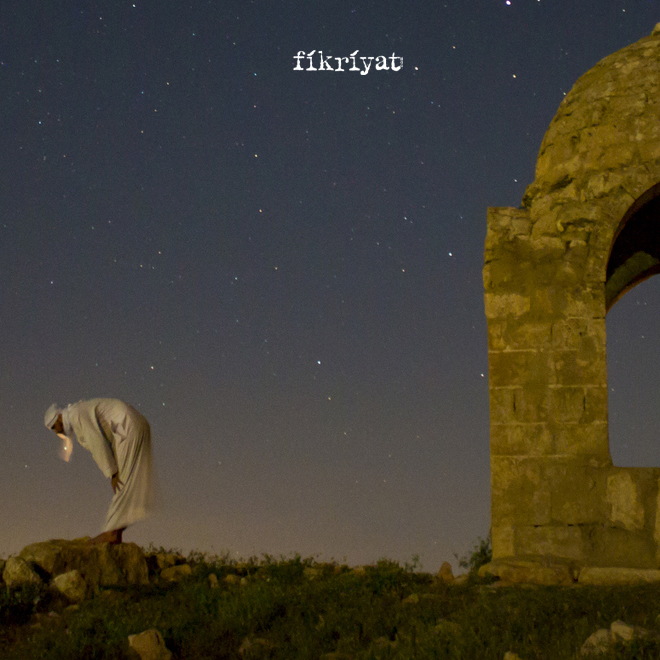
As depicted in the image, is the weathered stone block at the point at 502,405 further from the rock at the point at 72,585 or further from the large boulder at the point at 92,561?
the rock at the point at 72,585

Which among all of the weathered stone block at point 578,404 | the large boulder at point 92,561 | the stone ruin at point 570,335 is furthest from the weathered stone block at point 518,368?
the large boulder at point 92,561

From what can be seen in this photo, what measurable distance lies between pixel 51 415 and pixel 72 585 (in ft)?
4.97

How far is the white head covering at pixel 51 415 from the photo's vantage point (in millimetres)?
6688

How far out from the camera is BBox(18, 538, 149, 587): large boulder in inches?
239

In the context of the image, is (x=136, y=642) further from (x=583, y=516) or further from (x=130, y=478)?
(x=583, y=516)

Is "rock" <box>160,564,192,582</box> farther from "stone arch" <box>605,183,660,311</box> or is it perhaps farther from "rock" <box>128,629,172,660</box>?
"stone arch" <box>605,183,660,311</box>

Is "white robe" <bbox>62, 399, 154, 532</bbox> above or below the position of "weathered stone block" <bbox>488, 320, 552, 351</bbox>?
below

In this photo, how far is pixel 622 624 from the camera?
13.2 ft

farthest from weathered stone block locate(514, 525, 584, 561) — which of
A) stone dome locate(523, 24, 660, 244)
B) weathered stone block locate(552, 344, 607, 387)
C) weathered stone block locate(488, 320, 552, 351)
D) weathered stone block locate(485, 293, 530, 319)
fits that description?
stone dome locate(523, 24, 660, 244)

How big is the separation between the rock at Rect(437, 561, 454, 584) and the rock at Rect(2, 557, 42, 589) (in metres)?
3.07

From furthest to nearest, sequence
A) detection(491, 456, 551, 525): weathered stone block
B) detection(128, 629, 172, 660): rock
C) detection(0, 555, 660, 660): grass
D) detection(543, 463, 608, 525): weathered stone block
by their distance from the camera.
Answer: detection(491, 456, 551, 525): weathered stone block, detection(543, 463, 608, 525): weathered stone block, detection(128, 629, 172, 660): rock, detection(0, 555, 660, 660): grass

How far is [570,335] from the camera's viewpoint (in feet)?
22.7

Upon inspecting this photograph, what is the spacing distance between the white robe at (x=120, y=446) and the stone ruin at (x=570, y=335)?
9.59 ft

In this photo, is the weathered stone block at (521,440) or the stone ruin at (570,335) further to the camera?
the weathered stone block at (521,440)
